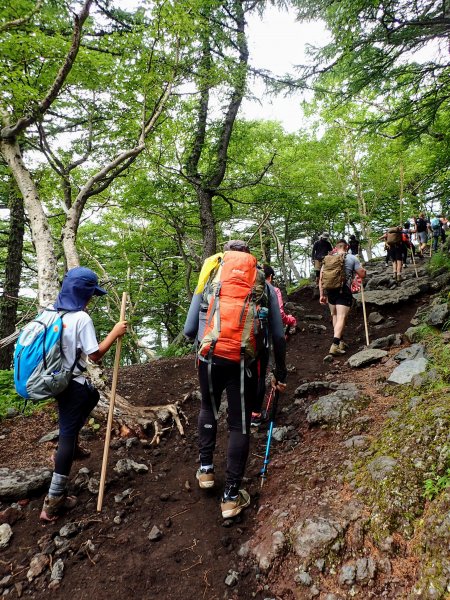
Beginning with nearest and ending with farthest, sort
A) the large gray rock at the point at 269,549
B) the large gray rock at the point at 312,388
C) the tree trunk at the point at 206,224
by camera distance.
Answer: the large gray rock at the point at 269,549, the large gray rock at the point at 312,388, the tree trunk at the point at 206,224

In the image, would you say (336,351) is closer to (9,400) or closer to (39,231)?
(39,231)

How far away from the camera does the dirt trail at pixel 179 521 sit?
243cm

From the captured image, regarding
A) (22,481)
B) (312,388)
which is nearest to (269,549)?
(22,481)

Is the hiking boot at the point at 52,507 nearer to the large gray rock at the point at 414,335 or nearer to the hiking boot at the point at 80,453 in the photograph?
the hiking boot at the point at 80,453

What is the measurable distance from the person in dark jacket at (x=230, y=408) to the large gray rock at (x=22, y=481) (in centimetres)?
179

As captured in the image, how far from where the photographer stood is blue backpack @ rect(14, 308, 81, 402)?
296cm

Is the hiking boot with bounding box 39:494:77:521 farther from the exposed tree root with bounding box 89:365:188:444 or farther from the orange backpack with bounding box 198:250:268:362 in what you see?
the orange backpack with bounding box 198:250:268:362

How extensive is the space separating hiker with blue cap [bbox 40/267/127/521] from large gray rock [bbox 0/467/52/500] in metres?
0.45

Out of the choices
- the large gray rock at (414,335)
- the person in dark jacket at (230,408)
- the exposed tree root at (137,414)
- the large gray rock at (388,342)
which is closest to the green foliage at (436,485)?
the person in dark jacket at (230,408)

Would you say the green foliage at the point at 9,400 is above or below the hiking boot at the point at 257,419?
above

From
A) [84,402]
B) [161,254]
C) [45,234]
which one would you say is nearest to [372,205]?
[161,254]

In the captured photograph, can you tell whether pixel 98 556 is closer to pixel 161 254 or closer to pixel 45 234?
pixel 45 234

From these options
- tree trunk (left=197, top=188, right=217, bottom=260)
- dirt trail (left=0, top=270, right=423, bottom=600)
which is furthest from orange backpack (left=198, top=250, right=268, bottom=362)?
tree trunk (left=197, top=188, right=217, bottom=260)

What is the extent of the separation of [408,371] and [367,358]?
1.51 meters
